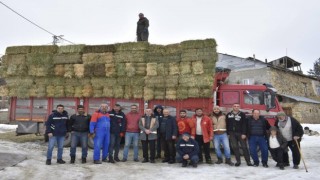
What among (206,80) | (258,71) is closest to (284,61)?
(258,71)

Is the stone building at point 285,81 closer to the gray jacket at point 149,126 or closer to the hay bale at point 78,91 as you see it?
the hay bale at point 78,91

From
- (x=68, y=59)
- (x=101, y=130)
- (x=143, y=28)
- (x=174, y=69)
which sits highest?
(x=143, y=28)

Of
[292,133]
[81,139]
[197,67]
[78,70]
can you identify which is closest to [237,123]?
[292,133]

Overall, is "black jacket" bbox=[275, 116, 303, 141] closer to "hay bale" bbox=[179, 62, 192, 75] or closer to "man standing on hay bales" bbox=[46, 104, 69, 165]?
"hay bale" bbox=[179, 62, 192, 75]

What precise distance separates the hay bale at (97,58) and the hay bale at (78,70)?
10.4 inches

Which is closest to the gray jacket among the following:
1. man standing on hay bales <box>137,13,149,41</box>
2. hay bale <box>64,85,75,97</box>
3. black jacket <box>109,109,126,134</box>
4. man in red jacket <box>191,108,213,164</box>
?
black jacket <box>109,109,126,134</box>

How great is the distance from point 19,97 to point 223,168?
914 cm

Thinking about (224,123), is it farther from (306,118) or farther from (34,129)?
(306,118)

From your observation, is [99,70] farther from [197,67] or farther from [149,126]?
[149,126]

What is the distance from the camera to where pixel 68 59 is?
1349 cm

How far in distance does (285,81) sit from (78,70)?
79.8 feet

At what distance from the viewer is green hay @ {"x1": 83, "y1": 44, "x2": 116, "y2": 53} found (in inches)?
522

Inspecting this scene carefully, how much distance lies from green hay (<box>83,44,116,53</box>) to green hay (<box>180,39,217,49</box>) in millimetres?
2969

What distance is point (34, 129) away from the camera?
13242 millimetres
